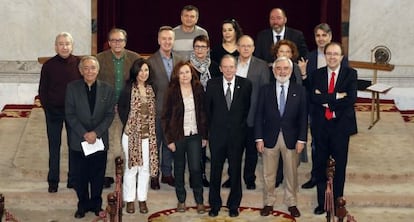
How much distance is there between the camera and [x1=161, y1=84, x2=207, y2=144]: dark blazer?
10.2 m

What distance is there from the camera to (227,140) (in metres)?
10.3

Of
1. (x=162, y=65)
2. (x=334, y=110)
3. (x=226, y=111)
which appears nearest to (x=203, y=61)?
(x=162, y=65)

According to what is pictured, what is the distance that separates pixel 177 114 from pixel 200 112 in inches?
9.4

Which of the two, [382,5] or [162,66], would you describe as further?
[382,5]

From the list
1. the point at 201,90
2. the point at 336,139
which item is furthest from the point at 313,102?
the point at 201,90

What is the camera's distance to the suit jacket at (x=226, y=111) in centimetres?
1022

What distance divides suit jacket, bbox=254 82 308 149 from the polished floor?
3.09ft

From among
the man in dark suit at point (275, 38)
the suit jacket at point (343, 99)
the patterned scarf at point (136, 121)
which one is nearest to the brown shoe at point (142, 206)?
the patterned scarf at point (136, 121)

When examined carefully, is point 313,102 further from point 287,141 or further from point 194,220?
point 194,220

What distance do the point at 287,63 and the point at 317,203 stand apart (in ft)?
5.72

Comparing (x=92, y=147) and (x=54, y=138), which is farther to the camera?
(x=54, y=138)

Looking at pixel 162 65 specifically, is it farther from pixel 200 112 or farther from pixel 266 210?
pixel 266 210

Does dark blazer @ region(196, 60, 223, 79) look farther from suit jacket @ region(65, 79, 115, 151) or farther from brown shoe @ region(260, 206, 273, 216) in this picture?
brown shoe @ region(260, 206, 273, 216)

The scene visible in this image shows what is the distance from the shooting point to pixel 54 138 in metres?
11.0
